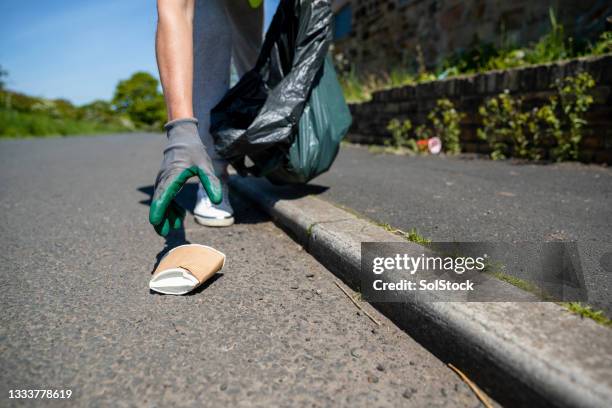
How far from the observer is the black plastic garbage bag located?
212 centimetres

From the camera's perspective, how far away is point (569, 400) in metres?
0.80

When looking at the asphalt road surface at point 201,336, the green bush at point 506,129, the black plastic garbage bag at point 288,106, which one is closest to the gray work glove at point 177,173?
the asphalt road surface at point 201,336

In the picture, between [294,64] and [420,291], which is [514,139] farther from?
[420,291]

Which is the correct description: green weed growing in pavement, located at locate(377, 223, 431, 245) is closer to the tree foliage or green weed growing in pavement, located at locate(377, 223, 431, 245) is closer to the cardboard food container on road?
the cardboard food container on road

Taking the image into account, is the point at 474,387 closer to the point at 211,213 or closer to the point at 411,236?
the point at 411,236

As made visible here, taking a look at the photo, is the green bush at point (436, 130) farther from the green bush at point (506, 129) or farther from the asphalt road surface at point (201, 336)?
the asphalt road surface at point (201, 336)

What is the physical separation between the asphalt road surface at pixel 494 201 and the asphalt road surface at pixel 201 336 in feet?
2.04

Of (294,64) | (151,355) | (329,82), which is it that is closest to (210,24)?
(294,64)

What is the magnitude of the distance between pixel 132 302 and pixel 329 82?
162 centimetres

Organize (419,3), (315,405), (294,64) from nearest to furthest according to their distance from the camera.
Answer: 1. (315,405)
2. (294,64)
3. (419,3)

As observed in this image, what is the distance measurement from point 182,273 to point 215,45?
1.48m

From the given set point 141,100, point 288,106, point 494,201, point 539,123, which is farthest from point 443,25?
point 141,100

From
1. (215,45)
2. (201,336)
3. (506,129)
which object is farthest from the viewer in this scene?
(506,129)

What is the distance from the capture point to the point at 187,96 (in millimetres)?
1645
